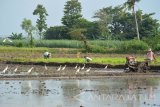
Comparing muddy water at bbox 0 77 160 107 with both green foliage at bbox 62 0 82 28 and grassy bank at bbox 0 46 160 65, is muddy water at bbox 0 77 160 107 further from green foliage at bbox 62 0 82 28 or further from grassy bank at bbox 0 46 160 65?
green foliage at bbox 62 0 82 28

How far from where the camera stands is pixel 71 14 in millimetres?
108875

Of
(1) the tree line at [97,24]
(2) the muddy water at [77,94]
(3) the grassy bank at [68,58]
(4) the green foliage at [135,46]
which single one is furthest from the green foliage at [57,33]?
(2) the muddy water at [77,94]

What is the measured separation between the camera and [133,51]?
209 feet

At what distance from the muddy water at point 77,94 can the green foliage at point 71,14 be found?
7879 cm

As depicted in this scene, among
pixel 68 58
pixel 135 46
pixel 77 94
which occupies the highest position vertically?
pixel 135 46

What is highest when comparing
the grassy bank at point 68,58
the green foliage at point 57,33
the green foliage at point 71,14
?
the green foliage at point 71,14

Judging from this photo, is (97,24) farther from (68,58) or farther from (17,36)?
(68,58)

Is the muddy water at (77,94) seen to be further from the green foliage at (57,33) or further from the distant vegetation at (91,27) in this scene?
the green foliage at (57,33)

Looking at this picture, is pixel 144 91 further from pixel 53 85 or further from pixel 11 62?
pixel 11 62

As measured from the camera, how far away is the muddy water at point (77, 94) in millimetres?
18270

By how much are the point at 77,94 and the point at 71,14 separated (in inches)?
3465

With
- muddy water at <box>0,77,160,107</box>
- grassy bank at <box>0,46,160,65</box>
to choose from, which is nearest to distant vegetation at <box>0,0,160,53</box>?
grassy bank at <box>0,46,160,65</box>

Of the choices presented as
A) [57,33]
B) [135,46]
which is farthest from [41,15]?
[135,46]

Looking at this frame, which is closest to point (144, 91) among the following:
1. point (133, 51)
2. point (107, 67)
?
point (107, 67)
